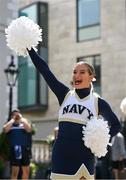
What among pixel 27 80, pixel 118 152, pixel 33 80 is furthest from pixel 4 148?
pixel 27 80

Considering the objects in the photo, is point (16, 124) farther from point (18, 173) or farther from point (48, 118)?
point (48, 118)

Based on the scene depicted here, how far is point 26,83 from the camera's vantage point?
3053 centimetres

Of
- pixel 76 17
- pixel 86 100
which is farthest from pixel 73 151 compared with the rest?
pixel 76 17

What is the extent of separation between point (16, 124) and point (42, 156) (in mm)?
10801

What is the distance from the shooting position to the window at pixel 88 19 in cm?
2803

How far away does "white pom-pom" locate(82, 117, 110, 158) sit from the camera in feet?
13.6

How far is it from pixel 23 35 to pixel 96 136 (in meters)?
1.04

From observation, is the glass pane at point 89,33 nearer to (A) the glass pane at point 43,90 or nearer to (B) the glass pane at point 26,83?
(A) the glass pane at point 43,90

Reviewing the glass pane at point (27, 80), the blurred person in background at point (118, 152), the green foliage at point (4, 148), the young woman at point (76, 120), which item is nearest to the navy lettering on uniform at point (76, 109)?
the young woman at point (76, 120)

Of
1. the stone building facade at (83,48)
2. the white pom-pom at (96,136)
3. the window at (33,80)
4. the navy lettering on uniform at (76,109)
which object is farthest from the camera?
the window at (33,80)

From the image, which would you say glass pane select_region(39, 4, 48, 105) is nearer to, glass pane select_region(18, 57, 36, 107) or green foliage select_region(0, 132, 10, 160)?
Answer: glass pane select_region(18, 57, 36, 107)

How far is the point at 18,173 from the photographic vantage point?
32.9 ft

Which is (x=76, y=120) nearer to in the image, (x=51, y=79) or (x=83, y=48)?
(x=51, y=79)

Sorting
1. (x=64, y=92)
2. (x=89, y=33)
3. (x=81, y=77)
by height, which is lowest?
(x=64, y=92)
